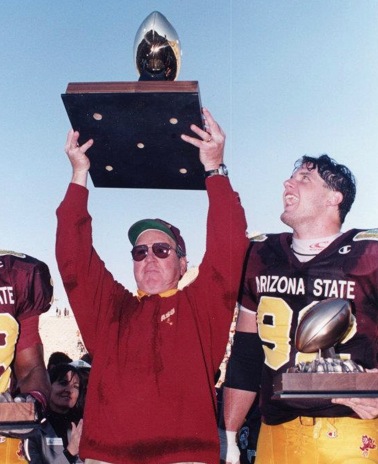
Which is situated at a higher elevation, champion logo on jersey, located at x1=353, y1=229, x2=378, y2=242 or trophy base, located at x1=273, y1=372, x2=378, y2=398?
champion logo on jersey, located at x1=353, y1=229, x2=378, y2=242

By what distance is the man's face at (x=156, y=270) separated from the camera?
3.21 metres

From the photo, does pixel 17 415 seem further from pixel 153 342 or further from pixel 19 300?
pixel 19 300

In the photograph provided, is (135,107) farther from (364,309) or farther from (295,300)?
(364,309)

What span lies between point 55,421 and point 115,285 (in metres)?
2.83

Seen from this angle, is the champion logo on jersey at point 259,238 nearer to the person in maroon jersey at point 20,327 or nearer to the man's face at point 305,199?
the man's face at point 305,199

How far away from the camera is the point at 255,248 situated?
12.6 ft

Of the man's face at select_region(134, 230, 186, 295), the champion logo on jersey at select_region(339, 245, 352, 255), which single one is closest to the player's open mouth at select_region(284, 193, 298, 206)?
the champion logo on jersey at select_region(339, 245, 352, 255)

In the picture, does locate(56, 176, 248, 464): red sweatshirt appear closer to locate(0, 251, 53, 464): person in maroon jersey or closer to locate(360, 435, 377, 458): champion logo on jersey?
locate(0, 251, 53, 464): person in maroon jersey

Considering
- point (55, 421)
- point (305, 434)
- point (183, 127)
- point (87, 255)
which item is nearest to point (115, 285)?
point (87, 255)

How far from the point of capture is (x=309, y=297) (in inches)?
136

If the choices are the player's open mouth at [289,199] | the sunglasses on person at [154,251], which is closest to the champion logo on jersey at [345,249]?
the player's open mouth at [289,199]

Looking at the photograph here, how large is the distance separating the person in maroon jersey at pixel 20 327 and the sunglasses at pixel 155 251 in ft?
2.40

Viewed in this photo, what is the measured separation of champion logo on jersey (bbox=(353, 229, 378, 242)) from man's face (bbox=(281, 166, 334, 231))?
22 cm

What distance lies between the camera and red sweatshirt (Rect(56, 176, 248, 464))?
274 centimetres
